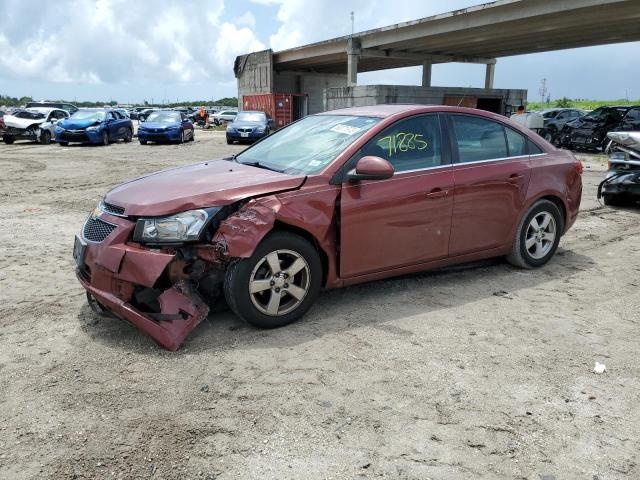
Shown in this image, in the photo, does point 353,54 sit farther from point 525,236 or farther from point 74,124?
point 525,236

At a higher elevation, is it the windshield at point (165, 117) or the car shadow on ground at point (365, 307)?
the windshield at point (165, 117)

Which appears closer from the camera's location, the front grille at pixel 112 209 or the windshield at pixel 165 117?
the front grille at pixel 112 209

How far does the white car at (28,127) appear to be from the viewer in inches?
906

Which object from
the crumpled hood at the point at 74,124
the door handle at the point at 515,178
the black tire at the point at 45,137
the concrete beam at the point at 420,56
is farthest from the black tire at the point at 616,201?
the concrete beam at the point at 420,56

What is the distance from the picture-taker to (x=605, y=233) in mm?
7348

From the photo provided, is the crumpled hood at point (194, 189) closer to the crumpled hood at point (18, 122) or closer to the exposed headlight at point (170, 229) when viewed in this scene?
the exposed headlight at point (170, 229)

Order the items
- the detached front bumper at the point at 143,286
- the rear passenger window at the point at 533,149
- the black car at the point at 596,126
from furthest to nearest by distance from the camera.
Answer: the black car at the point at 596,126 → the rear passenger window at the point at 533,149 → the detached front bumper at the point at 143,286

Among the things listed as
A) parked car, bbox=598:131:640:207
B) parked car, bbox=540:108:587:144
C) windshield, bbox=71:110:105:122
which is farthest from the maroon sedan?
parked car, bbox=540:108:587:144

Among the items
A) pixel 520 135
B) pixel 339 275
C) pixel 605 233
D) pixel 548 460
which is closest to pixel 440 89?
pixel 605 233

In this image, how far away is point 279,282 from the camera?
13.1 feet

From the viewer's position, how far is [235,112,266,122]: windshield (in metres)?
24.9

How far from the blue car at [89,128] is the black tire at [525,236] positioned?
20.1m

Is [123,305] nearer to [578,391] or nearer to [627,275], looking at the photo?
[578,391]

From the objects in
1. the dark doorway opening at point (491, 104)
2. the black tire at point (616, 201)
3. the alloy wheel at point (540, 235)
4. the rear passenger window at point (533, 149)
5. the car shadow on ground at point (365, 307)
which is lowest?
the car shadow on ground at point (365, 307)
